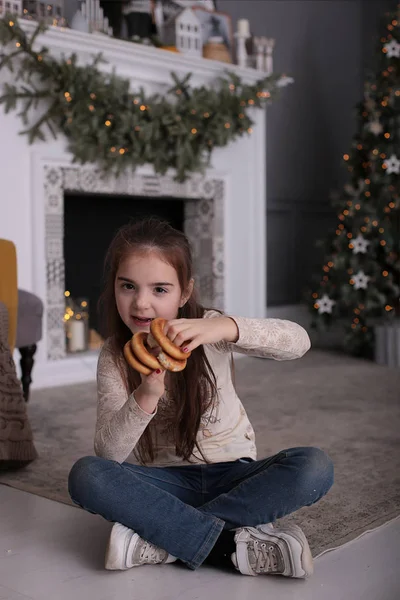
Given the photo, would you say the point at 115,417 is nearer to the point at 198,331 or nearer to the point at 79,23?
the point at 198,331

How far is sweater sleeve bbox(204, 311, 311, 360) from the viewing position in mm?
1607

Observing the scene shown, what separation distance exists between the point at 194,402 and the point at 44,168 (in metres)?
2.37

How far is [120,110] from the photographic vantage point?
3.85 metres

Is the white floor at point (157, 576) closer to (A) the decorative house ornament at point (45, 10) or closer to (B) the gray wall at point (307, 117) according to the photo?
(A) the decorative house ornament at point (45, 10)

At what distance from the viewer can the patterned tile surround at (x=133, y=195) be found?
3832 mm

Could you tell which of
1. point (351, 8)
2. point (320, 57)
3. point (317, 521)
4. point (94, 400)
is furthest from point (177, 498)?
point (351, 8)

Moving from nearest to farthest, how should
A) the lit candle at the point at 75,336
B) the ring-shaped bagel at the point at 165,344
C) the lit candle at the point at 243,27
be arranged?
the ring-shaped bagel at the point at 165,344
the lit candle at the point at 75,336
the lit candle at the point at 243,27

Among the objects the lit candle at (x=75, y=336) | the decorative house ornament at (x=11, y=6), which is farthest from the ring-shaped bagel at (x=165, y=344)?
the lit candle at (x=75, y=336)

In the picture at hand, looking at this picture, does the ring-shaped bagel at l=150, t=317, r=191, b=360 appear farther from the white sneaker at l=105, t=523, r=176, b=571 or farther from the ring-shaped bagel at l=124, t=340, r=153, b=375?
the white sneaker at l=105, t=523, r=176, b=571

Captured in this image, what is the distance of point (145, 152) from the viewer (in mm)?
4000

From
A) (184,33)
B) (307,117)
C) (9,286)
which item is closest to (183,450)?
(9,286)

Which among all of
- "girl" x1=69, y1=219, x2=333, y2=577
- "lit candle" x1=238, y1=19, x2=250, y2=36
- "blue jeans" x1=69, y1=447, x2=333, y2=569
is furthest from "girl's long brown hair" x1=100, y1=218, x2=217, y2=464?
"lit candle" x1=238, y1=19, x2=250, y2=36

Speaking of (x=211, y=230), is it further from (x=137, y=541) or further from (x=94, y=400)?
(x=137, y=541)

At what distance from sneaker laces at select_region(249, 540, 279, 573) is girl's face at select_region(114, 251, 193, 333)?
19.2 inches
